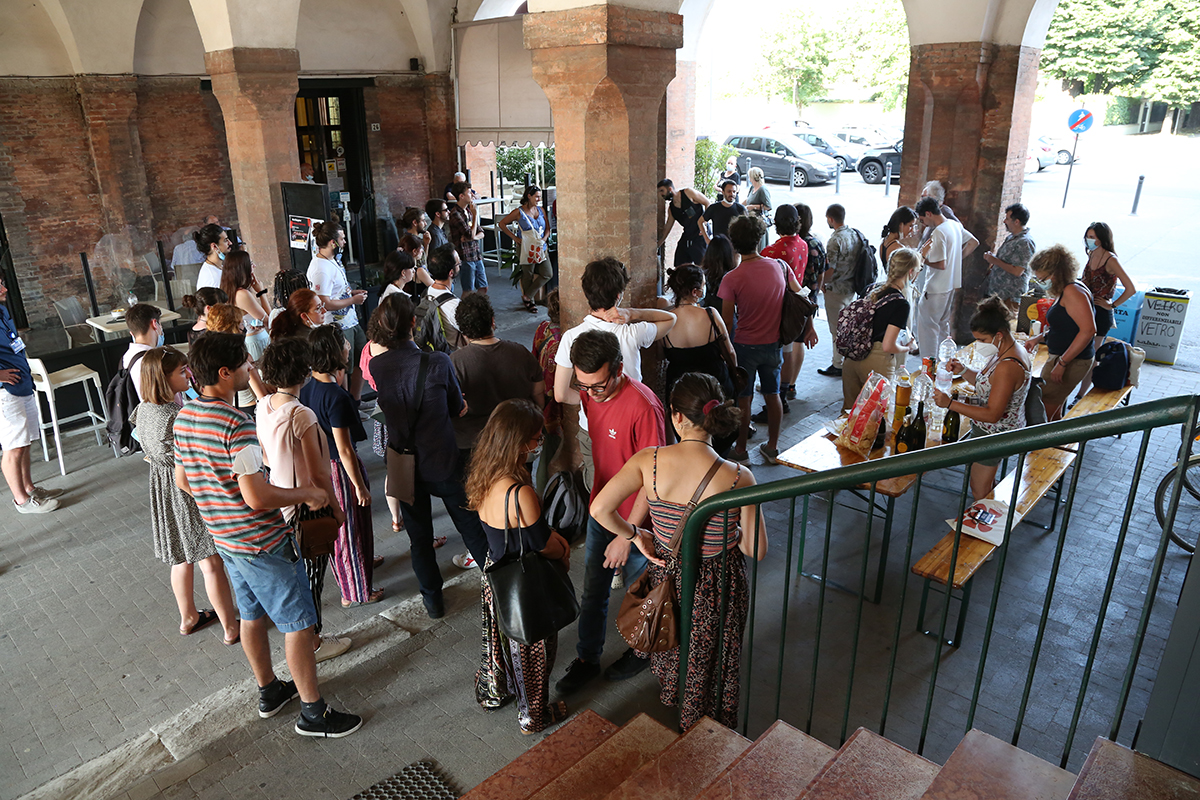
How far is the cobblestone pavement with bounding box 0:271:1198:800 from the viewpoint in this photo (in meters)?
3.83

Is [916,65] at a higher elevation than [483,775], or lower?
higher

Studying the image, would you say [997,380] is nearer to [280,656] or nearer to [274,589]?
[274,589]

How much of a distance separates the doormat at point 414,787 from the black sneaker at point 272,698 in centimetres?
80

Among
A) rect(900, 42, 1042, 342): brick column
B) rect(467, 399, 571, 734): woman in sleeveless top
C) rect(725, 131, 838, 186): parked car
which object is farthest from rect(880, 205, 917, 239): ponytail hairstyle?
rect(725, 131, 838, 186): parked car

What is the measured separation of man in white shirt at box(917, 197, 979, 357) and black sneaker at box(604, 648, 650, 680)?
5.99 meters

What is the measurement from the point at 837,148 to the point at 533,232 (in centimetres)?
2001

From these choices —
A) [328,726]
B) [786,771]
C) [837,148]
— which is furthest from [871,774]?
[837,148]

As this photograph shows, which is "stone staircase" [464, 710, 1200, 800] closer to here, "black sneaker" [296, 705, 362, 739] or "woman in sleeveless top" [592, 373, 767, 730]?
"woman in sleeveless top" [592, 373, 767, 730]

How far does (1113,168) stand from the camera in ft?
93.7

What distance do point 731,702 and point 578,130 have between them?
390cm

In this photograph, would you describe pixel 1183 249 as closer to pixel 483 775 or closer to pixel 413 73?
pixel 413 73

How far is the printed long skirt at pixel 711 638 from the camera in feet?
11.4

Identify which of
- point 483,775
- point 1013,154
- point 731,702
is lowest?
point 483,775

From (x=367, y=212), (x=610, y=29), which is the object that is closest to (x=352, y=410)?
(x=610, y=29)
